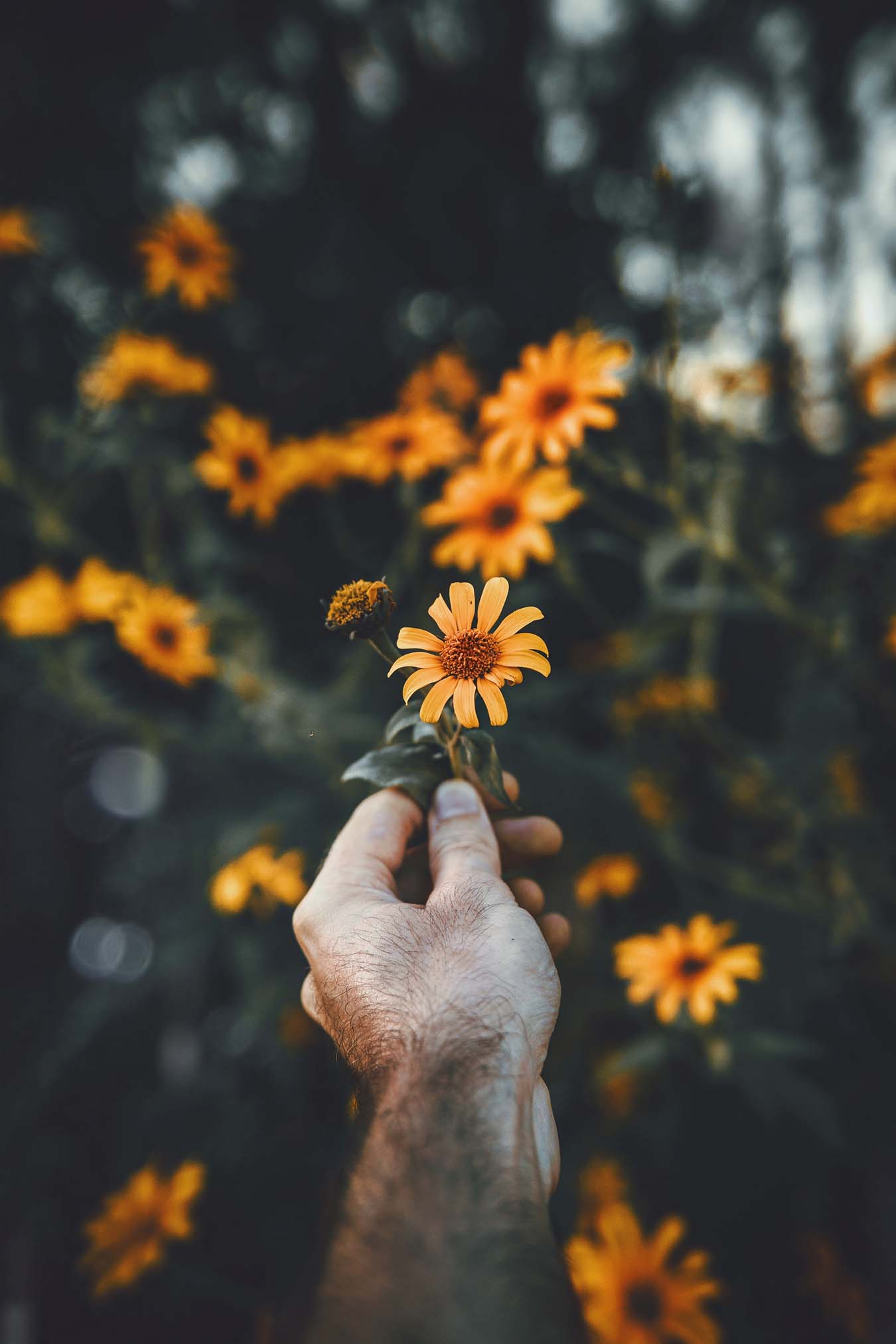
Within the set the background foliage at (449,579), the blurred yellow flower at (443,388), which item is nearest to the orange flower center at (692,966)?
the background foliage at (449,579)

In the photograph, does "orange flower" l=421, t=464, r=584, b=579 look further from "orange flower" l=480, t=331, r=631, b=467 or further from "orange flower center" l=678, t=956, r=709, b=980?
"orange flower center" l=678, t=956, r=709, b=980

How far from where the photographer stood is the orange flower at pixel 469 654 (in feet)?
1.69

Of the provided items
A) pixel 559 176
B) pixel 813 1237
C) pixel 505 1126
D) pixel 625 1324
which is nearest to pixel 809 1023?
pixel 813 1237

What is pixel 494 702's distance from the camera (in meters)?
0.51

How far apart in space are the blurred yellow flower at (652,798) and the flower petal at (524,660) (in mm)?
896

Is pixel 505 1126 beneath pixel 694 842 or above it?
beneath

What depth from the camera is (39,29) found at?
1832 mm

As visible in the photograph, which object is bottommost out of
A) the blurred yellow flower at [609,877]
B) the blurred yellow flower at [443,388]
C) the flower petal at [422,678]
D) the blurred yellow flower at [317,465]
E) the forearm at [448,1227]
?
the forearm at [448,1227]

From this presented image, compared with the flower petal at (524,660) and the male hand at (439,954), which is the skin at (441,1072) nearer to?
the male hand at (439,954)

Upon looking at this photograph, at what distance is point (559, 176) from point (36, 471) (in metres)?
1.61

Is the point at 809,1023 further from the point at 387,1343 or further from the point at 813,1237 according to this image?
the point at 387,1343

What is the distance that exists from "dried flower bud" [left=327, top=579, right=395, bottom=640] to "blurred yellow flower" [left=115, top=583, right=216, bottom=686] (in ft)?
2.50

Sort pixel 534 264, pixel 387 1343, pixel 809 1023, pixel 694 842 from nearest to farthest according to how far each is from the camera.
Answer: pixel 387 1343
pixel 809 1023
pixel 694 842
pixel 534 264

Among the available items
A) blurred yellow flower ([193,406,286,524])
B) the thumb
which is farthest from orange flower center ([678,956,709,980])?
blurred yellow flower ([193,406,286,524])
